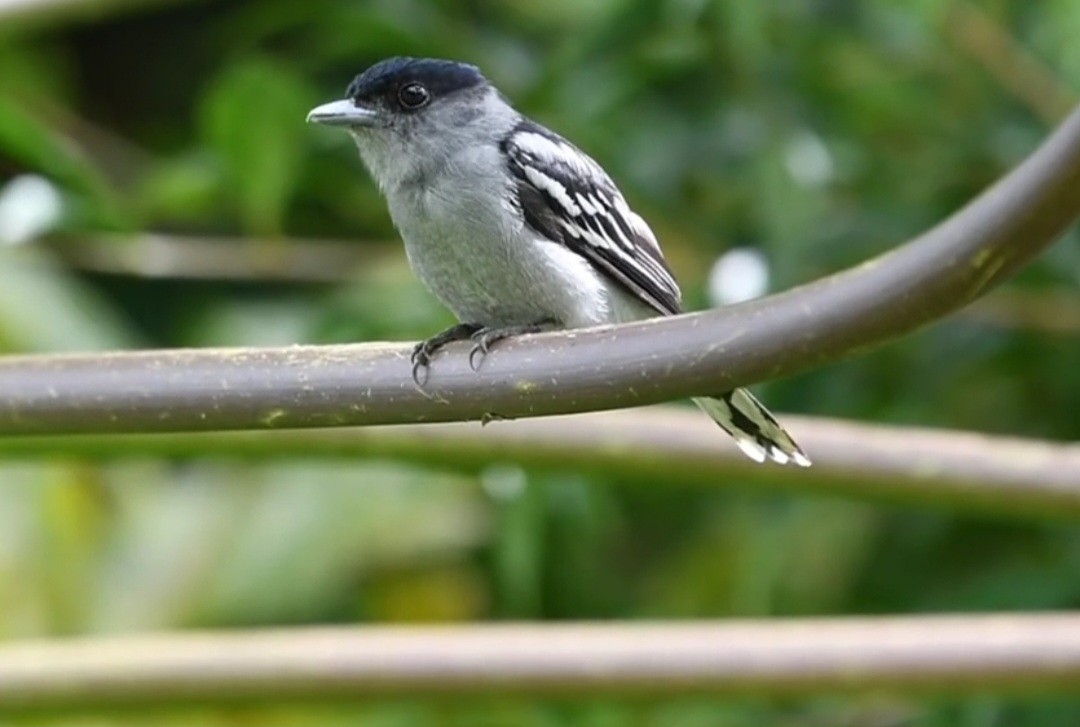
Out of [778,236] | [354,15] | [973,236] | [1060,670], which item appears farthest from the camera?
[354,15]

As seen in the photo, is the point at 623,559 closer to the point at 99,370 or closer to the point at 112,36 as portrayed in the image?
the point at 112,36

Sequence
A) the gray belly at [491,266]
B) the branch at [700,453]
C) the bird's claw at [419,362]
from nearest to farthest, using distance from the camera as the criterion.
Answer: the bird's claw at [419,362]
the branch at [700,453]
the gray belly at [491,266]

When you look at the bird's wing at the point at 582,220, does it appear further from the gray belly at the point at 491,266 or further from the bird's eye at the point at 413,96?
the bird's eye at the point at 413,96

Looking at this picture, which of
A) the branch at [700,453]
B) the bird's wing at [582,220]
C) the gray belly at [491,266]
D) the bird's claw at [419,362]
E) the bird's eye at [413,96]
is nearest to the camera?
the bird's claw at [419,362]

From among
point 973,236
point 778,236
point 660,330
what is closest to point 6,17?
point 778,236

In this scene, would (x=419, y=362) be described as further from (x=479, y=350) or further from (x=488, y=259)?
(x=488, y=259)

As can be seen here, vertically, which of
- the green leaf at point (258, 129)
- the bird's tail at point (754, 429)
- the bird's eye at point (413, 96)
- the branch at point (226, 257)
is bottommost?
the bird's tail at point (754, 429)

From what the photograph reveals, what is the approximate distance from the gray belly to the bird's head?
0.15 m

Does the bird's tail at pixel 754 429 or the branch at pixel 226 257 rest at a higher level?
the branch at pixel 226 257

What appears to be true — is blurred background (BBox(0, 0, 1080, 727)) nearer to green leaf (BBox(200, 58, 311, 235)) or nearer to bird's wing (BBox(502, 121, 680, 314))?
green leaf (BBox(200, 58, 311, 235))

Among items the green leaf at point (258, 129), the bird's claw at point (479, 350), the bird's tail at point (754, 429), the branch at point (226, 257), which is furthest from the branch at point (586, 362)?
the branch at point (226, 257)

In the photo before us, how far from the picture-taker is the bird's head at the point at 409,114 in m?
3.45

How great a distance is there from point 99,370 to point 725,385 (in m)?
0.82

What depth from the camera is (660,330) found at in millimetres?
1887
